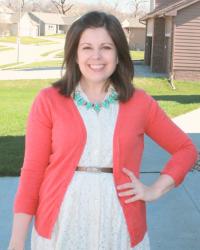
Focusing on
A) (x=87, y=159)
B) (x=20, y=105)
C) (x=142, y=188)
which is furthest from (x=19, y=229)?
(x=20, y=105)

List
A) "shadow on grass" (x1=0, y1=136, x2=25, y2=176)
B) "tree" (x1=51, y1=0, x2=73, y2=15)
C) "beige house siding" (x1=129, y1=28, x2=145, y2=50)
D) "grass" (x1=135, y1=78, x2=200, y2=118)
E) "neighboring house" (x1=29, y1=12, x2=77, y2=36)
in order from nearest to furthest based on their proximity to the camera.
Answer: "shadow on grass" (x1=0, y1=136, x2=25, y2=176)
"grass" (x1=135, y1=78, x2=200, y2=118)
"beige house siding" (x1=129, y1=28, x2=145, y2=50)
"neighboring house" (x1=29, y1=12, x2=77, y2=36)
"tree" (x1=51, y1=0, x2=73, y2=15)

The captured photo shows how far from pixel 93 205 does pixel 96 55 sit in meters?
0.62

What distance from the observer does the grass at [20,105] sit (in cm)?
788

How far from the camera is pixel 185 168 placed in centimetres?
243

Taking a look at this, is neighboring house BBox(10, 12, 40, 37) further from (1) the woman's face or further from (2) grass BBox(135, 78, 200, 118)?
(1) the woman's face

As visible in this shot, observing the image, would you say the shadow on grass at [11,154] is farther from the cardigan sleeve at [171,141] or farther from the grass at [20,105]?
the cardigan sleeve at [171,141]

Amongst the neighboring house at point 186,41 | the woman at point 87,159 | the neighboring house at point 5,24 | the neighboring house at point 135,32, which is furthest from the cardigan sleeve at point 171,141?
the neighboring house at point 5,24

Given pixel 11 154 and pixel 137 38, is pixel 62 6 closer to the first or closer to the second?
pixel 137 38

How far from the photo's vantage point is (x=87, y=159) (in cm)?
225


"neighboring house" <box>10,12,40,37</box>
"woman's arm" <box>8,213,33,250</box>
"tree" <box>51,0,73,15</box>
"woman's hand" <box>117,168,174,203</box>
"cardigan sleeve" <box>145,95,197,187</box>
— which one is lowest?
"neighboring house" <box>10,12,40,37</box>

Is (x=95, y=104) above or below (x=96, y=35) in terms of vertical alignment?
below

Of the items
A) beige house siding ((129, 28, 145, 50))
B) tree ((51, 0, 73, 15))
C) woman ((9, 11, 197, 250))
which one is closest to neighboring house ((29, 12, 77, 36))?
tree ((51, 0, 73, 15))

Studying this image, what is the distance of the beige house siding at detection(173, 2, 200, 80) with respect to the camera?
75.4ft

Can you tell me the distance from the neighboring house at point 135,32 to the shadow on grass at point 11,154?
180 ft
